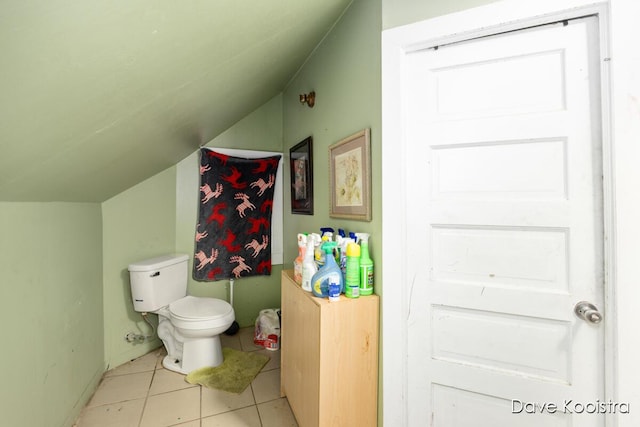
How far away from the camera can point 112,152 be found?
129 cm

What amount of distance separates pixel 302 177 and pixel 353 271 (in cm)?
106

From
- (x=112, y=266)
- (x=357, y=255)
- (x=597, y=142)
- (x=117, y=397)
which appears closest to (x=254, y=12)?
(x=357, y=255)

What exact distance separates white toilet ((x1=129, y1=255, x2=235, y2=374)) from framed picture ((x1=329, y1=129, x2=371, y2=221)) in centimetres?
114

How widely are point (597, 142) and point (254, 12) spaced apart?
1.28m

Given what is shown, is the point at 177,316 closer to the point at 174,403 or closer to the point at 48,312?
the point at 174,403

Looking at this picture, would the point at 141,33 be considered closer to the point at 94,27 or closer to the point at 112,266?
the point at 94,27

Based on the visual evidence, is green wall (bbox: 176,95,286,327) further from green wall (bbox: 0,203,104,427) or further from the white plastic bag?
green wall (bbox: 0,203,104,427)

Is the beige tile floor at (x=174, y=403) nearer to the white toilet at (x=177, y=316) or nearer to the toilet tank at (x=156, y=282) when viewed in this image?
the white toilet at (x=177, y=316)

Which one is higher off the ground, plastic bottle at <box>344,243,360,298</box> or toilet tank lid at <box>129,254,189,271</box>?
plastic bottle at <box>344,243,360,298</box>

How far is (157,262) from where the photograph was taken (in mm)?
1988

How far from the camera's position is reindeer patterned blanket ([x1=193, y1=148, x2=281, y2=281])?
2305 mm

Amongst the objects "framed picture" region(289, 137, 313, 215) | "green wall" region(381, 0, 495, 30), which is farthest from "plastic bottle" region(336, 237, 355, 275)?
"green wall" region(381, 0, 495, 30)

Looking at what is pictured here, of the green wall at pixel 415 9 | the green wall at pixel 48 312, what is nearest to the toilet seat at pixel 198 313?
the green wall at pixel 48 312

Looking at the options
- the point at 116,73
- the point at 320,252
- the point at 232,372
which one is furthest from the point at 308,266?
the point at 232,372
